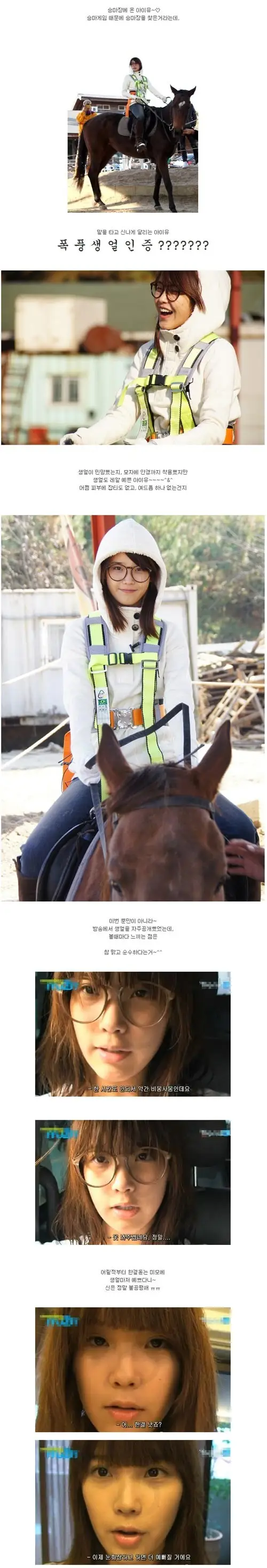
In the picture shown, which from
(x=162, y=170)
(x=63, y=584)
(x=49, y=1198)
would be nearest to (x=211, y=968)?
(x=49, y=1198)

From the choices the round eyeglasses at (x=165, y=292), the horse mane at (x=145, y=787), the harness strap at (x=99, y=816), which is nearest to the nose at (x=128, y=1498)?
the harness strap at (x=99, y=816)

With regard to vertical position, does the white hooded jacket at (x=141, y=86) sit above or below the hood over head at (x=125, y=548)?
above

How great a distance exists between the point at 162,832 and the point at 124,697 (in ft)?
1.48

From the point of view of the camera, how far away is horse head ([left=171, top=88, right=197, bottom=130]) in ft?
12.7

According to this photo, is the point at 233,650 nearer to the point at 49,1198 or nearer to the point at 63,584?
the point at 63,584

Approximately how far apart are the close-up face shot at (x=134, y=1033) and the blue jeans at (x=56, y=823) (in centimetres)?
35

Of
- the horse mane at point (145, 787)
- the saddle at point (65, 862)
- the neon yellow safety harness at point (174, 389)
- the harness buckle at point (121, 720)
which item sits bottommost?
the saddle at point (65, 862)

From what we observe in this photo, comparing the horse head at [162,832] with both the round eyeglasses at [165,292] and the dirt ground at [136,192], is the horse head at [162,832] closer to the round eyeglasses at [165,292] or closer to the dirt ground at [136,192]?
the round eyeglasses at [165,292]

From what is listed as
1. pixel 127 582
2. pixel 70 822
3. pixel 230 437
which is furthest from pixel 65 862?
pixel 230 437

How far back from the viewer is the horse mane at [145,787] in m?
3.72

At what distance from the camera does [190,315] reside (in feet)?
12.8

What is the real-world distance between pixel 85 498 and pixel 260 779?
0.99 meters

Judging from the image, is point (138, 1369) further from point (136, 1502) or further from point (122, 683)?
point (122, 683)

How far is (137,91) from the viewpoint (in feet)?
12.7
